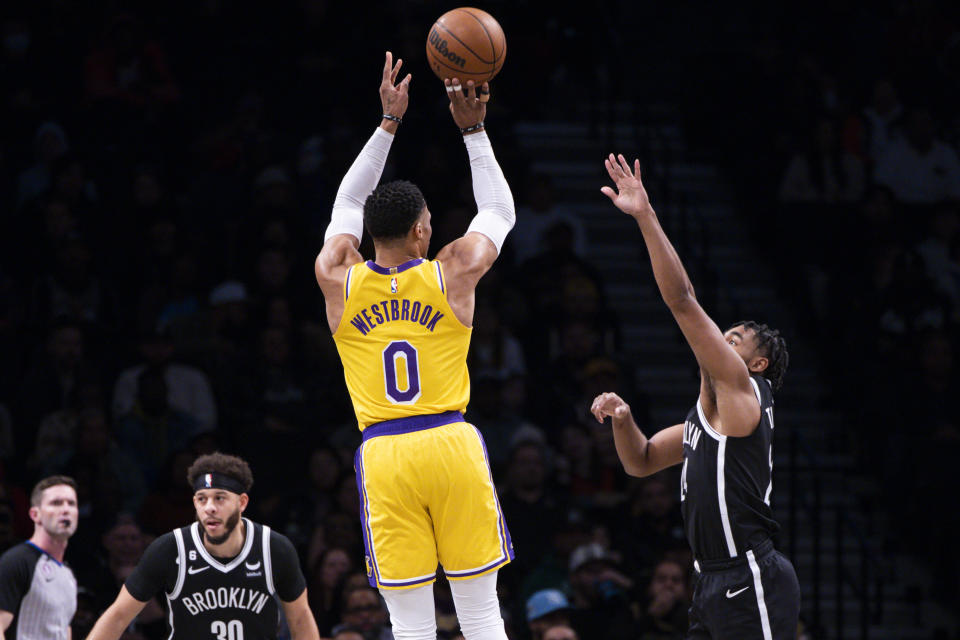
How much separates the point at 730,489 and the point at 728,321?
7277 millimetres

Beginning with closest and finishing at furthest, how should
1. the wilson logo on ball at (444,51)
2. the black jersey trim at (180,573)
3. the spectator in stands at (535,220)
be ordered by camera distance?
the wilson logo on ball at (444,51), the black jersey trim at (180,573), the spectator in stands at (535,220)

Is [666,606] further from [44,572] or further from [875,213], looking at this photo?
[875,213]

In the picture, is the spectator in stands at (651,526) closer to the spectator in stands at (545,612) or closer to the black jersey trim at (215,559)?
the spectator in stands at (545,612)

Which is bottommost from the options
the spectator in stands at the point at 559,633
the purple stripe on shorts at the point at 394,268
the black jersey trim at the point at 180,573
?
the spectator in stands at the point at 559,633

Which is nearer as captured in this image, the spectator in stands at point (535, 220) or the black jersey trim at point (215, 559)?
the black jersey trim at point (215, 559)

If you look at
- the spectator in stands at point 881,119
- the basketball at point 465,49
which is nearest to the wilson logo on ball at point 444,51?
the basketball at point 465,49

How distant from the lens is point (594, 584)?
9.75 m

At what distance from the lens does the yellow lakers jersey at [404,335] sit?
580 cm

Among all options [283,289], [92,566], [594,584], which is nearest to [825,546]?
[594,584]

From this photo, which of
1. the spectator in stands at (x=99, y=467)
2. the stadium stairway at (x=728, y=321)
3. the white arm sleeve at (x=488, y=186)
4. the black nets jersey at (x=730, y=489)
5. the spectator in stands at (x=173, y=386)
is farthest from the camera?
the stadium stairway at (x=728, y=321)

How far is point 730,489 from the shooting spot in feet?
18.8

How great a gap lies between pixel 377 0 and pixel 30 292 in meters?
4.93

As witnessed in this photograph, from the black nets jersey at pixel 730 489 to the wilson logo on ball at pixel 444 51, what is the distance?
6.28 feet

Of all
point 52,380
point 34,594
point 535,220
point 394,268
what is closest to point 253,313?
point 52,380
